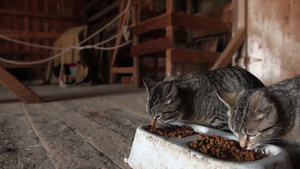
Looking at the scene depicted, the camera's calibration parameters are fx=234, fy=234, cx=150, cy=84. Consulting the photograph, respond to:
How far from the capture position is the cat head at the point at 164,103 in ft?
4.74

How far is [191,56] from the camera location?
11.4 ft

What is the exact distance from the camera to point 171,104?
1.48 m

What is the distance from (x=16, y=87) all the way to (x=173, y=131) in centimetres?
236

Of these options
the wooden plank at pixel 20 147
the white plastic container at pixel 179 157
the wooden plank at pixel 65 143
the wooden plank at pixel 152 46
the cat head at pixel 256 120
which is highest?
the wooden plank at pixel 152 46

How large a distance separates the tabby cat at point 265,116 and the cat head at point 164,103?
40 centimetres

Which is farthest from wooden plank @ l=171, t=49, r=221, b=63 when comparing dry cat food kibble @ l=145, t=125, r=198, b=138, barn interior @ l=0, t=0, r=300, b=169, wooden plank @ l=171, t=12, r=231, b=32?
dry cat food kibble @ l=145, t=125, r=198, b=138

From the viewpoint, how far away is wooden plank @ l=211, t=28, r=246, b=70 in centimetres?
292

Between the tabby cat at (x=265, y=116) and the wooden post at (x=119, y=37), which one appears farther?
the wooden post at (x=119, y=37)

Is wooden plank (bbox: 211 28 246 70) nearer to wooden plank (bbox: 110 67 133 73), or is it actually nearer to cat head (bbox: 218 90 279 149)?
cat head (bbox: 218 90 279 149)

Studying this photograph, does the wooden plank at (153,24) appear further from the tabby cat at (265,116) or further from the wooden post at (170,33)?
the tabby cat at (265,116)

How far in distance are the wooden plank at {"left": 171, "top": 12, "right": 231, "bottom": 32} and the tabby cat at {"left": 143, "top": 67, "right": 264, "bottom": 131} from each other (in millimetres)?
1715

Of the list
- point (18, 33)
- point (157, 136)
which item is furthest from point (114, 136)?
point (18, 33)

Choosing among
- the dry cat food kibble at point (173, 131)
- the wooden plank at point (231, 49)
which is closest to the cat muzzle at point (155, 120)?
the dry cat food kibble at point (173, 131)

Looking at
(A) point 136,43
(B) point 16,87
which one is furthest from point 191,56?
(B) point 16,87
